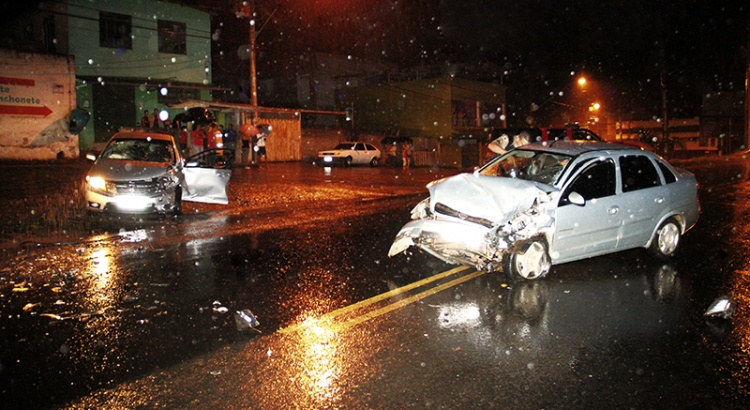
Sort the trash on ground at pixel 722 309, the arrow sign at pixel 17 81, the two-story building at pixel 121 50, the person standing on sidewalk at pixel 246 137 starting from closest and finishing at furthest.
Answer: the trash on ground at pixel 722 309 < the arrow sign at pixel 17 81 < the person standing on sidewalk at pixel 246 137 < the two-story building at pixel 121 50

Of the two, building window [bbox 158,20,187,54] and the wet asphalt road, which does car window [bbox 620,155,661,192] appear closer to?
the wet asphalt road

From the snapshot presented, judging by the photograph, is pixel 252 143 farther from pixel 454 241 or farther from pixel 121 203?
Answer: pixel 454 241

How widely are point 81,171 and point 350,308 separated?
16.8 m

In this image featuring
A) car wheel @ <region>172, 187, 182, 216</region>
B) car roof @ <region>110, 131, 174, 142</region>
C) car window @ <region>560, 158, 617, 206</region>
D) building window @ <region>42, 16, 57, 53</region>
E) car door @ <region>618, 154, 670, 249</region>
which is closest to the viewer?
car window @ <region>560, 158, 617, 206</region>

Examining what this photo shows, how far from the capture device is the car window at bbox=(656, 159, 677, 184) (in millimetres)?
7879

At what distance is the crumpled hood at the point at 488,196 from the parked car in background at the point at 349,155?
2321 centimetres

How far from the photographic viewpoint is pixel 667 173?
7.95 m

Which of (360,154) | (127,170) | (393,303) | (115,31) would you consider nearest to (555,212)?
(393,303)

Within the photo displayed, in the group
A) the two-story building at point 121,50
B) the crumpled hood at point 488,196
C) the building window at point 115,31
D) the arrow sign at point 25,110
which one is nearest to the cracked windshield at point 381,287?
the crumpled hood at point 488,196

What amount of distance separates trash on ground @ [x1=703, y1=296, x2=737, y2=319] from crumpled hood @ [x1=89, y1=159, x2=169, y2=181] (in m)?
9.43

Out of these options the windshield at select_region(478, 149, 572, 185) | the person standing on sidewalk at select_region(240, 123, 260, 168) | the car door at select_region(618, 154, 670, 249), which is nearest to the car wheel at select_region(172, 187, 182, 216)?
the windshield at select_region(478, 149, 572, 185)

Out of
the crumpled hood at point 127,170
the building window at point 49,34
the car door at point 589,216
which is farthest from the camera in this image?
the building window at point 49,34

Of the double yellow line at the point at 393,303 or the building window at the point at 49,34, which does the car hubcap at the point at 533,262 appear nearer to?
the double yellow line at the point at 393,303

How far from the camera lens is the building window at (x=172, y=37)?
30.2m
